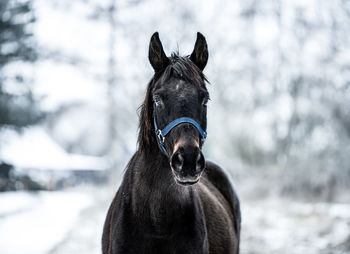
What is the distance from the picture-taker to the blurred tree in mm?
13391

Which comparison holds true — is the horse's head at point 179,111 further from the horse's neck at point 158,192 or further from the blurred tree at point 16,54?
the blurred tree at point 16,54

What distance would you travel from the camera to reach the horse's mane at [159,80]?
9.09ft

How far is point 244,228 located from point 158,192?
23.9 feet

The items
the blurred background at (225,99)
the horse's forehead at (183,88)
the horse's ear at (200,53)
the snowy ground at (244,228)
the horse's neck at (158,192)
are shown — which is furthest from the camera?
the blurred background at (225,99)

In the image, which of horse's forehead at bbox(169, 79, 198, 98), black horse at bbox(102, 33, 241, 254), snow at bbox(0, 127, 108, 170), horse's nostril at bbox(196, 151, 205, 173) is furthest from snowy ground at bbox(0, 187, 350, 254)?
horse's nostril at bbox(196, 151, 205, 173)

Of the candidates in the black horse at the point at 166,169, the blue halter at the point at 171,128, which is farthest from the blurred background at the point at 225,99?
the blue halter at the point at 171,128

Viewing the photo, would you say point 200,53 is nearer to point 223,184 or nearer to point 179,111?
point 179,111

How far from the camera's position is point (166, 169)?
2.82 m

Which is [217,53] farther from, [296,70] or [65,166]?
[65,166]

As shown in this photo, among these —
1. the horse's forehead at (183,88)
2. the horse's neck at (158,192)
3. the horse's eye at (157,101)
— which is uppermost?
the horse's forehead at (183,88)

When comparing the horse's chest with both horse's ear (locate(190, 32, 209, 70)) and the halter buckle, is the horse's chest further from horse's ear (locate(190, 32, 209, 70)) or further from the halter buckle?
horse's ear (locate(190, 32, 209, 70))

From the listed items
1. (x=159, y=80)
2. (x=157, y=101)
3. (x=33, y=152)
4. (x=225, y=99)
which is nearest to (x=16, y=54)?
(x=33, y=152)

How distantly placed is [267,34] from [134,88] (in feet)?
23.5

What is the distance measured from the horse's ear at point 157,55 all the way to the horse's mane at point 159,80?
0.05 metres
